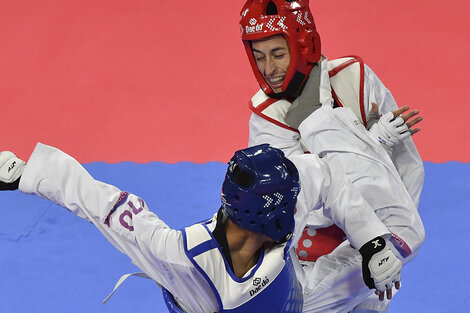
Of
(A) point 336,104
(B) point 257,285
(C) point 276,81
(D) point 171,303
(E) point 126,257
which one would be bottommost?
(E) point 126,257

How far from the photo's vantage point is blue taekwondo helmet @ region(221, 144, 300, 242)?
2.84 meters

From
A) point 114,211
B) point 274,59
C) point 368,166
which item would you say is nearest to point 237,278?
point 114,211

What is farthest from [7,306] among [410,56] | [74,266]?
[410,56]

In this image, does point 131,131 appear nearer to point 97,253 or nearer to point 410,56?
point 97,253

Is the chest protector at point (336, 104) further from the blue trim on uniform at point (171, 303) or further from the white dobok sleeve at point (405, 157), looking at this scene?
the blue trim on uniform at point (171, 303)

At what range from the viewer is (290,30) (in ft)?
12.9

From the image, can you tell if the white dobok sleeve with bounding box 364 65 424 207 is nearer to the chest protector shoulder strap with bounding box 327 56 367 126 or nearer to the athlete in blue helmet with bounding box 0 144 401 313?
the chest protector shoulder strap with bounding box 327 56 367 126

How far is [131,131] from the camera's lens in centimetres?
748

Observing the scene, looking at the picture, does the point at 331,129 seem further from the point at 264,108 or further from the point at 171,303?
the point at 171,303

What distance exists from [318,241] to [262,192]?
124 centimetres

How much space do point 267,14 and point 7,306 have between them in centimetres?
283

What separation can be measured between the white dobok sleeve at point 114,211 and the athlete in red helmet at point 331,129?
82 cm

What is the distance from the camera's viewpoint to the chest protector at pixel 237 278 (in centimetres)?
290

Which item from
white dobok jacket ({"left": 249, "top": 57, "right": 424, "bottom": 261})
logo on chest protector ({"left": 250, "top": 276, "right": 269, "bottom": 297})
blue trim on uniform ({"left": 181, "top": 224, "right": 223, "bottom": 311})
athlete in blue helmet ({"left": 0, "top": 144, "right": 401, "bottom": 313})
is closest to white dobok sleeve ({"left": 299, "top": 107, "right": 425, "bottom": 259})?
white dobok jacket ({"left": 249, "top": 57, "right": 424, "bottom": 261})
